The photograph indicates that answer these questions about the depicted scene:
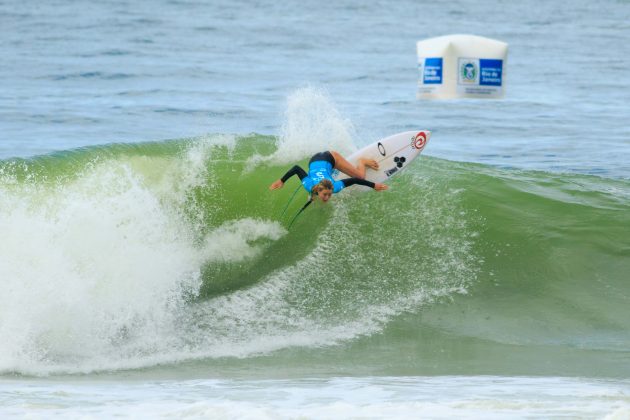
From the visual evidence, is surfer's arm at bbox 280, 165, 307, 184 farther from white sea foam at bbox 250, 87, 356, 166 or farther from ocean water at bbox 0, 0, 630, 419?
white sea foam at bbox 250, 87, 356, 166

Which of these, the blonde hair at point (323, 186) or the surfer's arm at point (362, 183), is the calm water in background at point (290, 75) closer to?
the surfer's arm at point (362, 183)

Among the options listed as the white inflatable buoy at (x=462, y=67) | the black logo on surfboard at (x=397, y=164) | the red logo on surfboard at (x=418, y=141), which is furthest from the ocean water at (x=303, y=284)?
the white inflatable buoy at (x=462, y=67)

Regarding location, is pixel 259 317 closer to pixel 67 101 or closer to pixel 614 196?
pixel 614 196

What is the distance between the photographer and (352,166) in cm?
1041

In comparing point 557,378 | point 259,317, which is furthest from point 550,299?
point 259,317

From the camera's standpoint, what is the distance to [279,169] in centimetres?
1174

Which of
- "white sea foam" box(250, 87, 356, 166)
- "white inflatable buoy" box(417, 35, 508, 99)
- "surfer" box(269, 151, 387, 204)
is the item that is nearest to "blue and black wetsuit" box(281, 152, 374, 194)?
"surfer" box(269, 151, 387, 204)

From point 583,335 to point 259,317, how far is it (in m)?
2.93

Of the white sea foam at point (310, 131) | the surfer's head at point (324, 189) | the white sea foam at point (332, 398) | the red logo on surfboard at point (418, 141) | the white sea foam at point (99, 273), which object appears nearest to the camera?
the white sea foam at point (332, 398)

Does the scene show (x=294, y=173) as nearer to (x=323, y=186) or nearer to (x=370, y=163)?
(x=323, y=186)

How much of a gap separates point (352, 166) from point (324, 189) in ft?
2.75

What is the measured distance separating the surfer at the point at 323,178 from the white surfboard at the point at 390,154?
615 mm

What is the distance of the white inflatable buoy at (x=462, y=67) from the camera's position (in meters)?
15.4

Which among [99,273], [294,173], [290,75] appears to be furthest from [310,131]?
[290,75]
